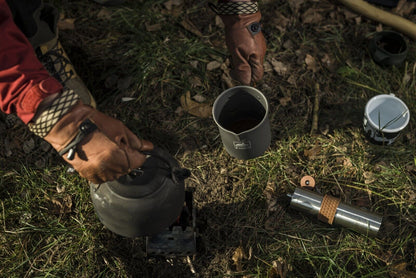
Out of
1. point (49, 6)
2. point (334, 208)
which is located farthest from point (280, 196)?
point (49, 6)

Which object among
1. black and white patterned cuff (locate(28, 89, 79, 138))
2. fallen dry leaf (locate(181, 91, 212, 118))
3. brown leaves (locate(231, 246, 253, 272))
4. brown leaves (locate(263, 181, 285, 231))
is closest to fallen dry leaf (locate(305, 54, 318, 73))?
fallen dry leaf (locate(181, 91, 212, 118))

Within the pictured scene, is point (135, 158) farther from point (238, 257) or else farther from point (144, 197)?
point (238, 257)

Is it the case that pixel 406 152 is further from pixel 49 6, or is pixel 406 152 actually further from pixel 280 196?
pixel 49 6

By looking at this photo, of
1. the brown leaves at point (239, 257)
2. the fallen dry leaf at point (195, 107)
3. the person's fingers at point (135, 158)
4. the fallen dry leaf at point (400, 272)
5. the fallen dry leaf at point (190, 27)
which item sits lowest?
the fallen dry leaf at point (400, 272)

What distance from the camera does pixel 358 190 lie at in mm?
3439

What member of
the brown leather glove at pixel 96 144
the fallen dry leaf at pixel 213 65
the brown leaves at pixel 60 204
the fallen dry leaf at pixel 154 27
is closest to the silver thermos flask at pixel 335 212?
the brown leather glove at pixel 96 144

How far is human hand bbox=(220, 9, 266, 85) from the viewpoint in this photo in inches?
129

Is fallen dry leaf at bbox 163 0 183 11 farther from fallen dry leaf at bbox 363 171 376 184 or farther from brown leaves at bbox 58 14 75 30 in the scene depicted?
fallen dry leaf at bbox 363 171 376 184

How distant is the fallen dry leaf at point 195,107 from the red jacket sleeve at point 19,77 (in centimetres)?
148

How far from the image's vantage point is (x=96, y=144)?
240cm

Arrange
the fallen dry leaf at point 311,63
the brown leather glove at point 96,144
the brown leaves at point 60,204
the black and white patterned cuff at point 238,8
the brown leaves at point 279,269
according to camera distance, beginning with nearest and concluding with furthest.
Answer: the brown leather glove at point 96,144 < the brown leaves at point 279,269 < the black and white patterned cuff at point 238,8 < the brown leaves at point 60,204 < the fallen dry leaf at point 311,63

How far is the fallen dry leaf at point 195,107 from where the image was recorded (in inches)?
151

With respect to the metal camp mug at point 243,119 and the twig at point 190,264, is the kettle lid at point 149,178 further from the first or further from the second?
the twig at point 190,264

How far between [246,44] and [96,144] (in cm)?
161
